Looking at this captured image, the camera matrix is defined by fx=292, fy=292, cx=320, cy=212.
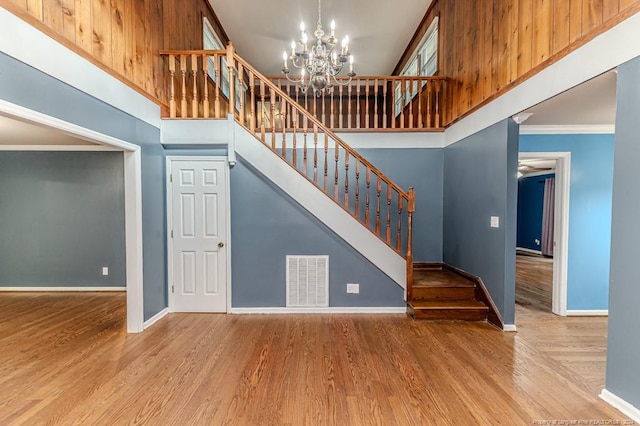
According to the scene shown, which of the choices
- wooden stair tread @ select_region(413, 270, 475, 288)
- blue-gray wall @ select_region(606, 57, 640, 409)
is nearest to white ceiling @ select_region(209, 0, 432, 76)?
blue-gray wall @ select_region(606, 57, 640, 409)

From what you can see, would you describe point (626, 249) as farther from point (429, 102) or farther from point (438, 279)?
point (429, 102)

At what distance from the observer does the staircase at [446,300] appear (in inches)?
140

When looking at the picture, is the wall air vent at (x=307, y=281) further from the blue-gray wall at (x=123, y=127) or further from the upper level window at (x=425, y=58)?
the upper level window at (x=425, y=58)

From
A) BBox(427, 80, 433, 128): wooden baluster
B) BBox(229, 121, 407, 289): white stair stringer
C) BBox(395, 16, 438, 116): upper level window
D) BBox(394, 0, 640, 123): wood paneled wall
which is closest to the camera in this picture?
BBox(394, 0, 640, 123): wood paneled wall

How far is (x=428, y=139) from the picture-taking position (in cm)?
467

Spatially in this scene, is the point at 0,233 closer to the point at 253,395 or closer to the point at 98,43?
the point at 98,43

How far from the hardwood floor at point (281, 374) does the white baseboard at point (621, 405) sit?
0.04 m

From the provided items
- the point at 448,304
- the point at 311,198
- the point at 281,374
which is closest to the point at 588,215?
the point at 448,304

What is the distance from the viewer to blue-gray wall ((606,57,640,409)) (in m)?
1.90

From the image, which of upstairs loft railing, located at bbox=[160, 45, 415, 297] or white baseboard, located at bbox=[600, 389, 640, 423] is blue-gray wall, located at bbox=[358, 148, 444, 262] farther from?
white baseboard, located at bbox=[600, 389, 640, 423]

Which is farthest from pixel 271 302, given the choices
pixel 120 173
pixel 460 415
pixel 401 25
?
pixel 401 25

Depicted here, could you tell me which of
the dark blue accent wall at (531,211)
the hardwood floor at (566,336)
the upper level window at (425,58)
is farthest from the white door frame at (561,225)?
the dark blue accent wall at (531,211)

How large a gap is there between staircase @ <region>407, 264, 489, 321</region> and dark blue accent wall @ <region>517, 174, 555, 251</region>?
265 inches

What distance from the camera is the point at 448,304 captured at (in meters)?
3.65
